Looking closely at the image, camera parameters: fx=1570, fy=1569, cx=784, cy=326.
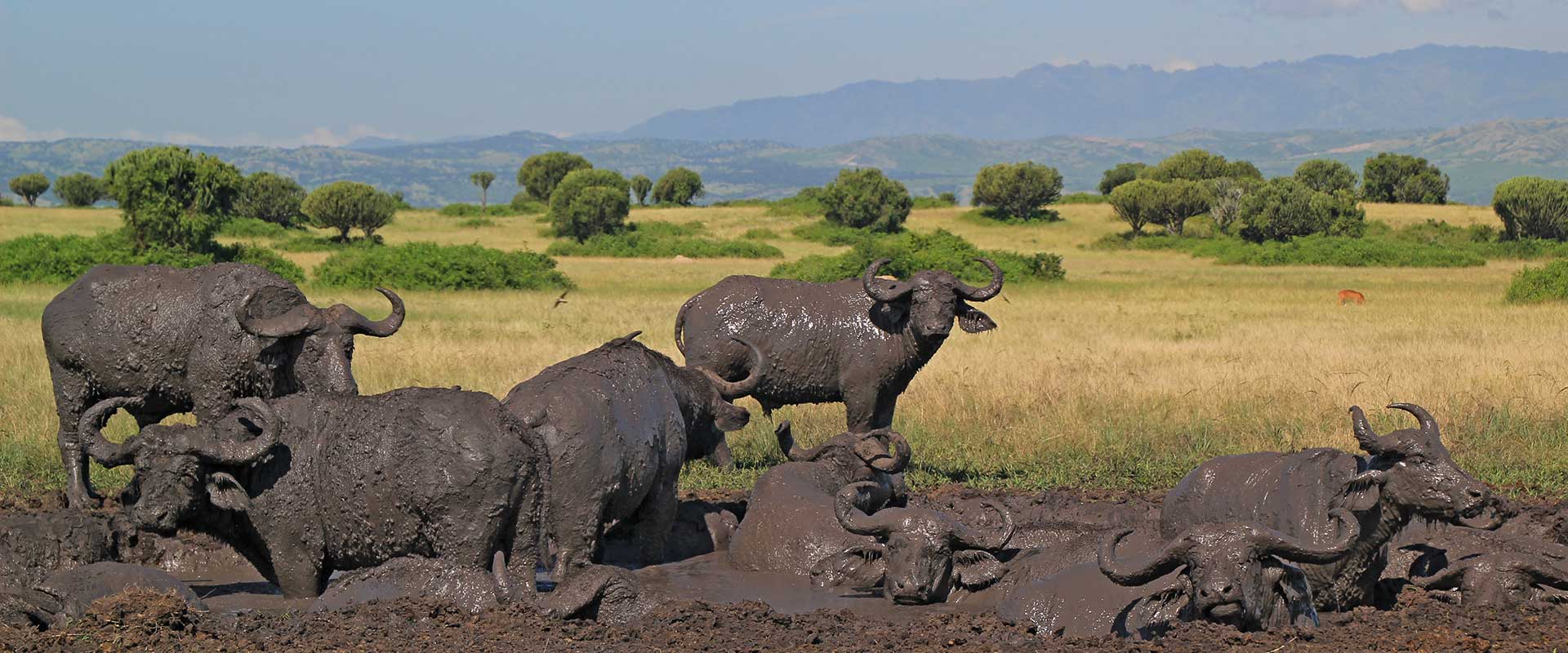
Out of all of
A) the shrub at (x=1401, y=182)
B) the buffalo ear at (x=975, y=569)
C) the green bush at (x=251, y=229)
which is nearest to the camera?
the buffalo ear at (x=975, y=569)

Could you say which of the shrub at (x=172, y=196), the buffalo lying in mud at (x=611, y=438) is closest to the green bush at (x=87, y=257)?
the shrub at (x=172, y=196)

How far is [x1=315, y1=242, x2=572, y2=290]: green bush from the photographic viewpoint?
33594mm

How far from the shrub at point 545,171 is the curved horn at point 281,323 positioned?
95342 mm

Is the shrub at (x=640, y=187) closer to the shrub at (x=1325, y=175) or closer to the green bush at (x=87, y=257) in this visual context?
the shrub at (x=1325, y=175)

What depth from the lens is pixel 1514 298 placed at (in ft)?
97.6

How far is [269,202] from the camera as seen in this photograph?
72000mm

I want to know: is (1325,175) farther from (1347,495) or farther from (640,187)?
(1347,495)

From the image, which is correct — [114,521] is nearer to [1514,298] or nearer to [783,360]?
[783,360]

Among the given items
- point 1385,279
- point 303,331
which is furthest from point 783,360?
point 1385,279

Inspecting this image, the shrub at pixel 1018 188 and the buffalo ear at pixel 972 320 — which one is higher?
→ the buffalo ear at pixel 972 320

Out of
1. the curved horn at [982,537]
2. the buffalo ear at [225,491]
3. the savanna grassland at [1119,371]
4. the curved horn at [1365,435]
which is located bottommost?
the savanna grassland at [1119,371]

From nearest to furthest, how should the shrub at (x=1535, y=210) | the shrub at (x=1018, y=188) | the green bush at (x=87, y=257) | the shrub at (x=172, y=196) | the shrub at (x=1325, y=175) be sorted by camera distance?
the green bush at (x=87, y=257) → the shrub at (x=172, y=196) → the shrub at (x=1535, y=210) → the shrub at (x=1018, y=188) → the shrub at (x=1325, y=175)

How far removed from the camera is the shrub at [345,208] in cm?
5847

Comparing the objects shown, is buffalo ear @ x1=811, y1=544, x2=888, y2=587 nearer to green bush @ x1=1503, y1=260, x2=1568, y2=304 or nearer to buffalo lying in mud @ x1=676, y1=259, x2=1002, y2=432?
buffalo lying in mud @ x1=676, y1=259, x2=1002, y2=432
